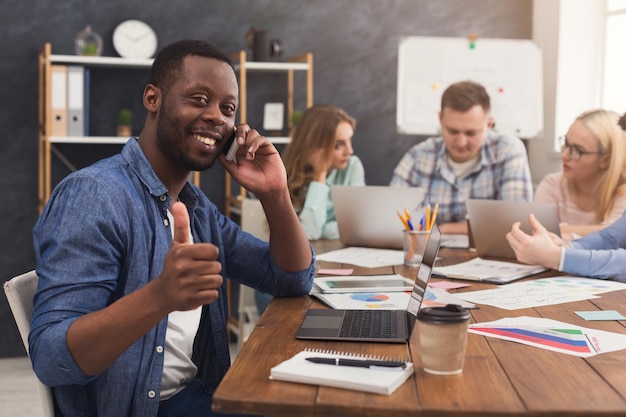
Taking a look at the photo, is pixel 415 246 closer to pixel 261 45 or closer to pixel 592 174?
pixel 592 174

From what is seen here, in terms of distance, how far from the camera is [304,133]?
11.4 feet

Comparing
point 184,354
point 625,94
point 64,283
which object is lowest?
point 184,354

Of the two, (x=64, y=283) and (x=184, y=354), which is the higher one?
(x=64, y=283)

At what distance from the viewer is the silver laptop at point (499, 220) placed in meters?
2.37

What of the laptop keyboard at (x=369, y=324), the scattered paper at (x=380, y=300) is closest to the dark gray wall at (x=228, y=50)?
the scattered paper at (x=380, y=300)

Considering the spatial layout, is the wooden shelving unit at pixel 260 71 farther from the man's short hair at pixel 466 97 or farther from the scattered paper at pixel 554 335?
the scattered paper at pixel 554 335

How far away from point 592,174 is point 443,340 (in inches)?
80.8

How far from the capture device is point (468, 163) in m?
3.41

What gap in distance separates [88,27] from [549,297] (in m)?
3.04

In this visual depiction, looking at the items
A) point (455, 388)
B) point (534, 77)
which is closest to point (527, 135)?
point (534, 77)

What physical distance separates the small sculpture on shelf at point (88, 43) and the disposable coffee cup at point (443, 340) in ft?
10.7

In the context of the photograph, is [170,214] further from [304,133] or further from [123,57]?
[123,57]

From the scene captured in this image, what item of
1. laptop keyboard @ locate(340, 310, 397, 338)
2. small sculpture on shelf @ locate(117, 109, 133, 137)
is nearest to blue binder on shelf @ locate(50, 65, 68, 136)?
small sculpture on shelf @ locate(117, 109, 133, 137)

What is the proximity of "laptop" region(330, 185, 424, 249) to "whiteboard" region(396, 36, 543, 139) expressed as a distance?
169cm
